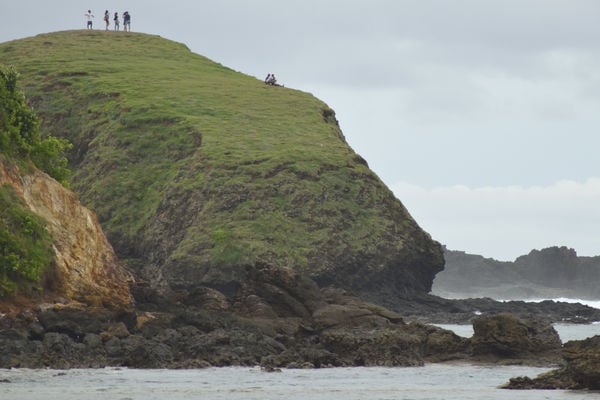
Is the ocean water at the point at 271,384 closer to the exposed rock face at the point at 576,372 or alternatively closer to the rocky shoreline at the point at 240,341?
the exposed rock face at the point at 576,372

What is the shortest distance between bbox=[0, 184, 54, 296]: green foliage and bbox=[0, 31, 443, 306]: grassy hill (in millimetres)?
38045

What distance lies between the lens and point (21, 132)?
6462 cm

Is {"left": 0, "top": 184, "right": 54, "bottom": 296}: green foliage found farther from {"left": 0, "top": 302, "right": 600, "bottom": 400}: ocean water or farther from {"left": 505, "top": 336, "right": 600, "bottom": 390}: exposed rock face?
{"left": 505, "top": 336, "right": 600, "bottom": 390}: exposed rock face

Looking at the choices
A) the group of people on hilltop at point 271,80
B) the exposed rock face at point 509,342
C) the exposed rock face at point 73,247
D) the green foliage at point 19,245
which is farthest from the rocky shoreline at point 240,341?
the group of people on hilltop at point 271,80

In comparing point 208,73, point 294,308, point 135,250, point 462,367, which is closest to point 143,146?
point 135,250

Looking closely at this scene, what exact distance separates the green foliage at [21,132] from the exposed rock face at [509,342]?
23.7 m

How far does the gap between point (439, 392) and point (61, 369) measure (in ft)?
→ 45.6

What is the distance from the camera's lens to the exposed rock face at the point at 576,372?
37.4 m

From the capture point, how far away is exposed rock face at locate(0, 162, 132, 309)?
5638cm

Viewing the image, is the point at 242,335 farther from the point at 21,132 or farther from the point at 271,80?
the point at 271,80

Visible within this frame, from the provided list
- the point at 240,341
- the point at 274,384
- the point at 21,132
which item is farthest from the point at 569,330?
the point at 274,384

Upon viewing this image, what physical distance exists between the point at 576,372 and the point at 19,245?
26168 mm

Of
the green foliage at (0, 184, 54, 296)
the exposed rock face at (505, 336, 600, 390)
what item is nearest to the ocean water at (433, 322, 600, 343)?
the green foliage at (0, 184, 54, 296)

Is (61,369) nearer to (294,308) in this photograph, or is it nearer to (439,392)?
(439,392)
